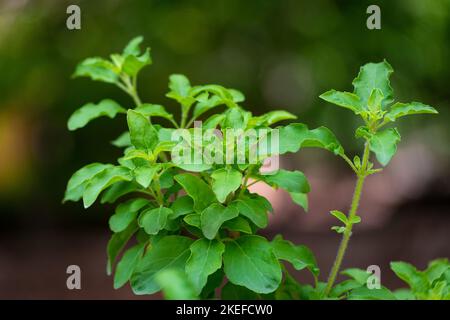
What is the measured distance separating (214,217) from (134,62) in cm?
62

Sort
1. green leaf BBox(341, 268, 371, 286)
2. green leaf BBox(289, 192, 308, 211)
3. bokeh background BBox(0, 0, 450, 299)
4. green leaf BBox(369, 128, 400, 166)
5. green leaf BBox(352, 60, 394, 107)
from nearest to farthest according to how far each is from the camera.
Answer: green leaf BBox(369, 128, 400, 166), green leaf BBox(352, 60, 394, 107), green leaf BBox(341, 268, 371, 286), green leaf BBox(289, 192, 308, 211), bokeh background BBox(0, 0, 450, 299)

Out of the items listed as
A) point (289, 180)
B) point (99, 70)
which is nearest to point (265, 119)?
point (289, 180)

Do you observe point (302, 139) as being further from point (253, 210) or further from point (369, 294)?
point (369, 294)

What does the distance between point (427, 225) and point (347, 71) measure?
1718mm

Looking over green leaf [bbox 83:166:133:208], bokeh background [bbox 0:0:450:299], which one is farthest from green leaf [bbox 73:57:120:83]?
bokeh background [bbox 0:0:450:299]

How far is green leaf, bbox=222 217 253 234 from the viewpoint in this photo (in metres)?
1.34

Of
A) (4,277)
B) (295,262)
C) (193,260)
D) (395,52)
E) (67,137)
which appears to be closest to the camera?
(193,260)

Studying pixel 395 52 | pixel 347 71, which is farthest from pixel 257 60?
pixel 395 52

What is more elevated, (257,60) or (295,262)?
(257,60)

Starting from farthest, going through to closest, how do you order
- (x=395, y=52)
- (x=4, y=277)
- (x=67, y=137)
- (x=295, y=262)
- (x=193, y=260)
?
(x=67, y=137) → (x=4, y=277) → (x=395, y=52) → (x=295, y=262) → (x=193, y=260)

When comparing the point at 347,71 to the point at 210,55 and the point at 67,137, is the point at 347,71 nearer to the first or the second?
the point at 210,55

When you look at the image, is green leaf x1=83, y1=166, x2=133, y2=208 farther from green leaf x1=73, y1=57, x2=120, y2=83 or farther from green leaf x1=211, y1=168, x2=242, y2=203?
green leaf x1=73, y1=57, x2=120, y2=83

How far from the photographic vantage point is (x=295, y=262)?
1411 mm

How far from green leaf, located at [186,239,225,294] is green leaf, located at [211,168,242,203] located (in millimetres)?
120
